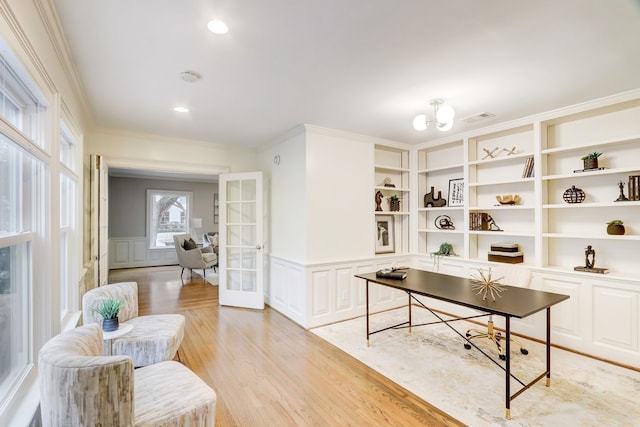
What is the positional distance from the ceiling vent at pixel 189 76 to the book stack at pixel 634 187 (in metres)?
4.03

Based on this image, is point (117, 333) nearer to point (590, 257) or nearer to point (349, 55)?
point (349, 55)

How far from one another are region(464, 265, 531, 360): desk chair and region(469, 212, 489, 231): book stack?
71 centimetres

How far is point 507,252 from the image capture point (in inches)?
149

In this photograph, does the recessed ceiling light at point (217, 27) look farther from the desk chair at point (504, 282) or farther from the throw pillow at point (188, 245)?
the throw pillow at point (188, 245)

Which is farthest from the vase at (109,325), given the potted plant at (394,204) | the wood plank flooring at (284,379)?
the potted plant at (394,204)

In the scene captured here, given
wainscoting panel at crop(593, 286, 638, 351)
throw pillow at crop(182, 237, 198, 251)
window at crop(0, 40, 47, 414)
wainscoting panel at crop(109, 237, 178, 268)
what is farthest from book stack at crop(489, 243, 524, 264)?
wainscoting panel at crop(109, 237, 178, 268)

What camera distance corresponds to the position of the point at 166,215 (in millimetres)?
9047

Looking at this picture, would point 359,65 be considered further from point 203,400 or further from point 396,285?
point 203,400

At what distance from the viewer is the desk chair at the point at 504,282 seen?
321 centimetres

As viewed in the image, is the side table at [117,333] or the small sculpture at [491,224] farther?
the small sculpture at [491,224]

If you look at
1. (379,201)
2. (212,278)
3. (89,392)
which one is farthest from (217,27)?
(212,278)

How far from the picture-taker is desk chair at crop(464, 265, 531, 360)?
126 inches

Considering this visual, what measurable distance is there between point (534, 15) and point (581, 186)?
7.96 ft

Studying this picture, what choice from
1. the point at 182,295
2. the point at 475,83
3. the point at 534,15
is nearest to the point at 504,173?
the point at 475,83
